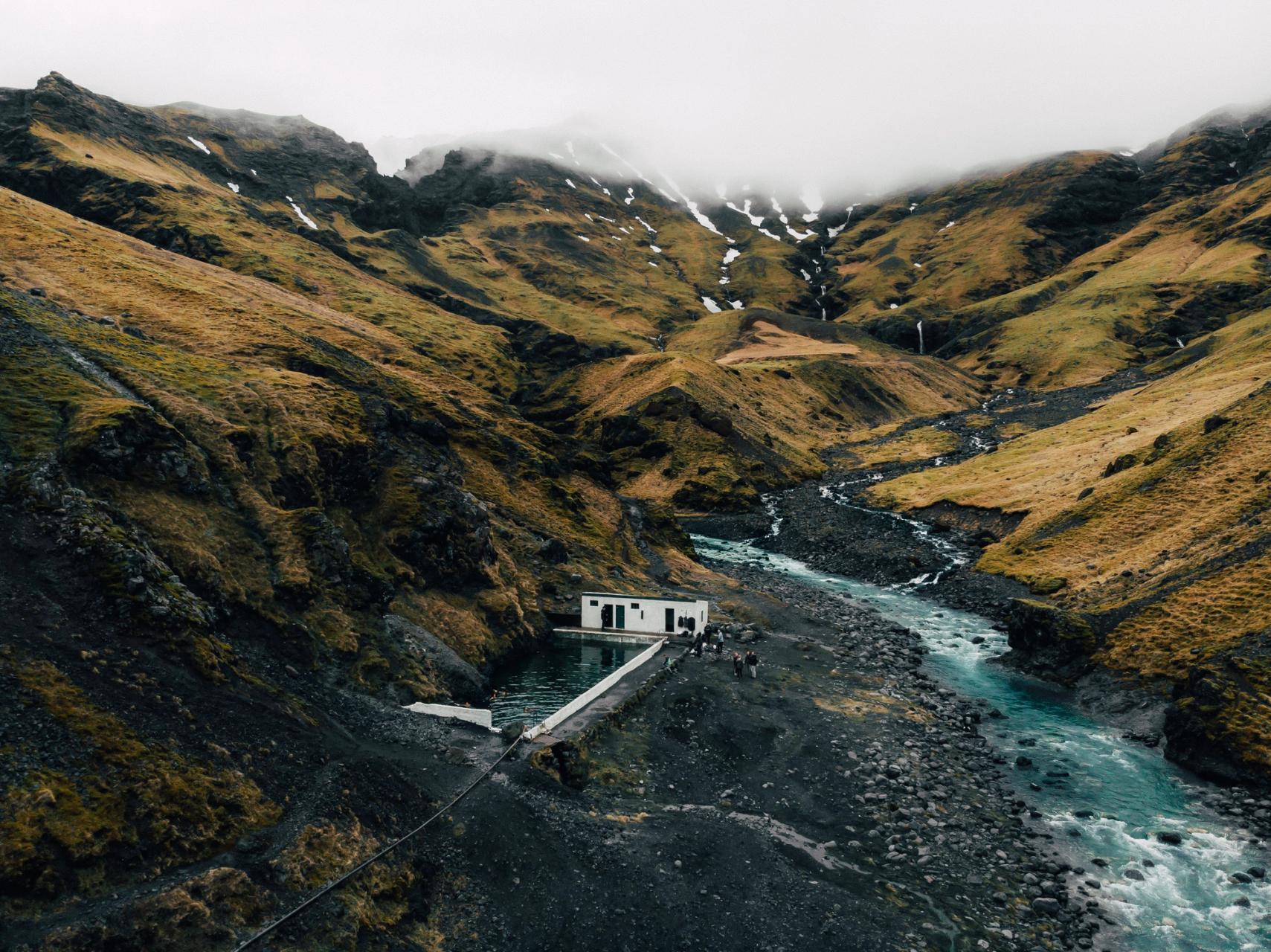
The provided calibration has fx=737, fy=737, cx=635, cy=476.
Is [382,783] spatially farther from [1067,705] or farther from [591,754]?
[1067,705]

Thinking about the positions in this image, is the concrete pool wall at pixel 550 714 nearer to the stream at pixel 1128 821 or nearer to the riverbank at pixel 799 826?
the riverbank at pixel 799 826

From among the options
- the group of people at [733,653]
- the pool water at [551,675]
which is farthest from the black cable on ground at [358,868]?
the group of people at [733,653]

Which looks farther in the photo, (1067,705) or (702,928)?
(1067,705)

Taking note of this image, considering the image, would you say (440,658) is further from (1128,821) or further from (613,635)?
(1128,821)

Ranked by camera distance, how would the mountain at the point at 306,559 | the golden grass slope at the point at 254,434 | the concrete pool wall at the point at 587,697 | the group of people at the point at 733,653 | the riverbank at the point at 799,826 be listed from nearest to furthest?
the mountain at the point at 306,559, the riverbank at the point at 799,826, the concrete pool wall at the point at 587,697, the golden grass slope at the point at 254,434, the group of people at the point at 733,653

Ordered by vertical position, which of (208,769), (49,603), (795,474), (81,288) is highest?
(81,288)

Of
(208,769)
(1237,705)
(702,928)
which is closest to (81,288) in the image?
(208,769)

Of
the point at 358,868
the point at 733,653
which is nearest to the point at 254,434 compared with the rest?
the point at 358,868

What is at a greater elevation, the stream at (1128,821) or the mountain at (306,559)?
the mountain at (306,559)
